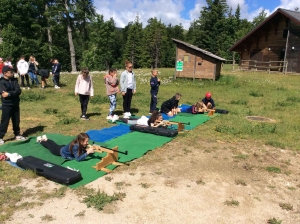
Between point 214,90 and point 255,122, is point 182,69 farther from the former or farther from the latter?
point 255,122

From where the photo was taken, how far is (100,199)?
488cm

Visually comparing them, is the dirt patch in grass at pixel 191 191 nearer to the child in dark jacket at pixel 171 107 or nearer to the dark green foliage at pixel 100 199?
the dark green foliage at pixel 100 199

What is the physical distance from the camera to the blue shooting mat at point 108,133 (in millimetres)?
8404

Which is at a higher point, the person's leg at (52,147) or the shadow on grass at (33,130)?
the person's leg at (52,147)

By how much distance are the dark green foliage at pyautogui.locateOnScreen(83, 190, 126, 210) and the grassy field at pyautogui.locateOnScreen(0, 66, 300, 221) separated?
608 mm

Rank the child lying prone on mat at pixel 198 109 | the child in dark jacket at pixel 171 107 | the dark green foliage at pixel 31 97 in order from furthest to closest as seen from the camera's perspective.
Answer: the dark green foliage at pixel 31 97 → the child lying prone on mat at pixel 198 109 → the child in dark jacket at pixel 171 107

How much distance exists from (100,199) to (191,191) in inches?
69.8

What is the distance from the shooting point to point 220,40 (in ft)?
218

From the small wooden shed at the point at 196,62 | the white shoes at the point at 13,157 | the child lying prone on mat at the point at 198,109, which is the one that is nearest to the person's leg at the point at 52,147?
the white shoes at the point at 13,157

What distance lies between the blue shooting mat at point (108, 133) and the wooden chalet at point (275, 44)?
2410cm

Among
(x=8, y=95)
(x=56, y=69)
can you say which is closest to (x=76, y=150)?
(x=8, y=95)

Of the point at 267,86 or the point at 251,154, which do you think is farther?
the point at 267,86

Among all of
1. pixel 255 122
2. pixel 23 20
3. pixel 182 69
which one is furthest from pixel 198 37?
pixel 255 122

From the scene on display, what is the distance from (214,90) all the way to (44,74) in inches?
449
